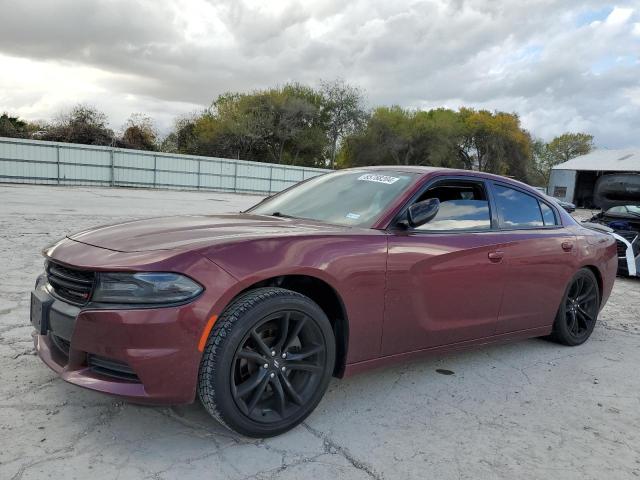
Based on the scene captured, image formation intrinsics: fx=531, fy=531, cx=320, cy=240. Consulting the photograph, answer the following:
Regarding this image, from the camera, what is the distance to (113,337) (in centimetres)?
242

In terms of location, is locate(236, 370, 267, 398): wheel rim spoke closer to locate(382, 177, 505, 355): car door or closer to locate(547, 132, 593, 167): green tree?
locate(382, 177, 505, 355): car door

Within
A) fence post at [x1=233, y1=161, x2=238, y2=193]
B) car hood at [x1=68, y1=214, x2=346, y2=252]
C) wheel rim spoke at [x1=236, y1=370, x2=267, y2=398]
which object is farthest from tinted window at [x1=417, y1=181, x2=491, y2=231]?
fence post at [x1=233, y1=161, x2=238, y2=193]

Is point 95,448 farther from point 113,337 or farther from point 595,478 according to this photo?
point 595,478

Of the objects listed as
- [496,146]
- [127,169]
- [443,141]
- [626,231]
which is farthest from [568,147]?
[626,231]

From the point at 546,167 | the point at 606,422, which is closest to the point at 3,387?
the point at 606,422

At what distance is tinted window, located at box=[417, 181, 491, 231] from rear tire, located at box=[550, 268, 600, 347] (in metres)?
1.31

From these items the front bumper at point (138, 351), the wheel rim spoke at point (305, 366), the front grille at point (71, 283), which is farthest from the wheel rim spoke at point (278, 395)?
the front grille at point (71, 283)

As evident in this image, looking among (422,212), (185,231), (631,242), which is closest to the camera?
(185,231)

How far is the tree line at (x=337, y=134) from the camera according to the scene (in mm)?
47781

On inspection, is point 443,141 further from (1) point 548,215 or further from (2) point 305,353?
(2) point 305,353

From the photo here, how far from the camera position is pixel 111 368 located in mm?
2516

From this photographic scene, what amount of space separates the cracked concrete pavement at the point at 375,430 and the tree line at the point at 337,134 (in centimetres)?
3920

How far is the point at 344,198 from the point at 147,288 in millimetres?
1690

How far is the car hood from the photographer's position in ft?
8.93
